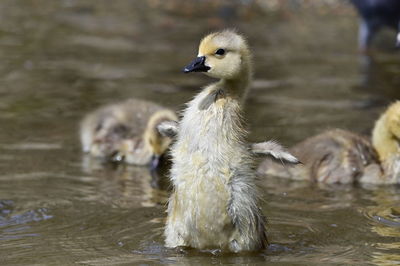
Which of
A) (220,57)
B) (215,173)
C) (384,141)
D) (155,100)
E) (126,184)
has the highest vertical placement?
(220,57)

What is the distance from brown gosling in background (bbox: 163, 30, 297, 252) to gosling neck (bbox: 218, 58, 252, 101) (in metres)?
0.03

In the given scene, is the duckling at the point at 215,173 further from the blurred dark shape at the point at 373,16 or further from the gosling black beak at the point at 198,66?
the blurred dark shape at the point at 373,16

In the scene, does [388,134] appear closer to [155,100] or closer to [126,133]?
[126,133]

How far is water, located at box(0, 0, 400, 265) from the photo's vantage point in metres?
5.24

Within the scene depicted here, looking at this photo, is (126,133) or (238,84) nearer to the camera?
(238,84)

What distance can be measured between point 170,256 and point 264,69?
237 inches

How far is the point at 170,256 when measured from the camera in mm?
4926

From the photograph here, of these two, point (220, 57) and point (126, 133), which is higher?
point (220, 57)

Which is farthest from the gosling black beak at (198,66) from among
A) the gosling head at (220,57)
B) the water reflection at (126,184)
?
the water reflection at (126,184)

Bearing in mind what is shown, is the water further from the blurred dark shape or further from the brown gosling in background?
the blurred dark shape

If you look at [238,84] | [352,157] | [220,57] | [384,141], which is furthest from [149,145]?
[220,57]

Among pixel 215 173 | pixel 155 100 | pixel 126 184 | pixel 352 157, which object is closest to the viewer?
pixel 215 173

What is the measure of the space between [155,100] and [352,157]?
2665mm

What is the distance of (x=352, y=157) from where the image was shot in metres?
7.10
